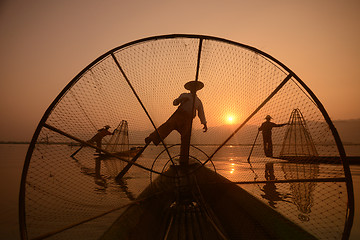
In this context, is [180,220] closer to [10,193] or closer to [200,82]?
[200,82]

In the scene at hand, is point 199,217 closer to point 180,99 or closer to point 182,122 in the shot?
point 182,122

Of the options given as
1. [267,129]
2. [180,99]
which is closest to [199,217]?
[180,99]

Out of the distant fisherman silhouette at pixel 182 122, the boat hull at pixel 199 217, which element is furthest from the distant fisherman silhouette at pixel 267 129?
the boat hull at pixel 199 217

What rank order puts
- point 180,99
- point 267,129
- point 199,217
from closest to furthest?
point 199,217 < point 180,99 < point 267,129

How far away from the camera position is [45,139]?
227 cm

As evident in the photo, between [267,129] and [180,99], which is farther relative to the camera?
[267,129]

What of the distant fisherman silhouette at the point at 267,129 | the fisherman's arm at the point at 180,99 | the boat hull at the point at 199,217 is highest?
the fisherman's arm at the point at 180,99

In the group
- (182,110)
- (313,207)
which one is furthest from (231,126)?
(313,207)

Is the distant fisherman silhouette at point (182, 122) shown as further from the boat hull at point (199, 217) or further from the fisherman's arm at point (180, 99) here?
the boat hull at point (199, 217)

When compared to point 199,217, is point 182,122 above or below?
above

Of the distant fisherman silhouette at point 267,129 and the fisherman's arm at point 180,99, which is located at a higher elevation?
the fisherman's arm at point 180,99

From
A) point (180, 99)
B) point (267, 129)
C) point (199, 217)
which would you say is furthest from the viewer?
point (267, 129)

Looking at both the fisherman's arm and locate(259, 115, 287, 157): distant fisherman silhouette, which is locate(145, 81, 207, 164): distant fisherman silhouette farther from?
locate(259, 115, 287, 157): distant fisherman silhouette

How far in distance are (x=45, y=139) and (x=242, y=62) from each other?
3101 millimetres
